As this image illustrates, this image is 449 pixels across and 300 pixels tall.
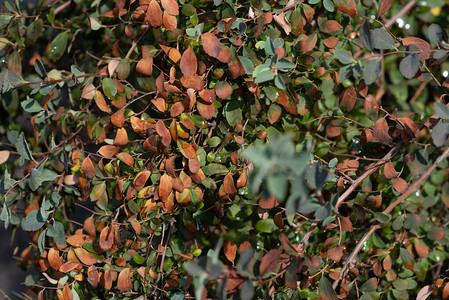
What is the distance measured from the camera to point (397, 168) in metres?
1.24

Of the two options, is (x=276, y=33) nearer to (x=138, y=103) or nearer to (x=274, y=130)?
(x=274, y=130)

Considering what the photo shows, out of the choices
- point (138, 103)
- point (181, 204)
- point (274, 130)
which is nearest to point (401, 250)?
point (274, 130)

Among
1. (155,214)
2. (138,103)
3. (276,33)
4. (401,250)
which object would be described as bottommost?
(401,250)

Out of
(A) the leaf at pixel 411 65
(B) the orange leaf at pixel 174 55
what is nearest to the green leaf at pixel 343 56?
(A) the leaf at pixel 411 65

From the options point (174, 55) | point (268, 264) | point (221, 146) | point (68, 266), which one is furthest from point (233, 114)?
point (68, 266)

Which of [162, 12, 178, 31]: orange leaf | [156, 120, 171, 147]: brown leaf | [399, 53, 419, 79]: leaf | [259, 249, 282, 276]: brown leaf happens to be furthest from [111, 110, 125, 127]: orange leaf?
[399, 53, 419, 79]: leaf

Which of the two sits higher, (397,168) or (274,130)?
(274,130)

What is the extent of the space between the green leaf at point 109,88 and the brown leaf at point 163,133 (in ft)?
0.55

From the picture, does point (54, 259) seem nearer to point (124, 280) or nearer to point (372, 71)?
point (124, 280)

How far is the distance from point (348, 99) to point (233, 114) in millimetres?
278

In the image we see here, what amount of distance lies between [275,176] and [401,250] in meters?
0.81

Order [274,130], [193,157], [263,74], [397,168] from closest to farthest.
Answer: [263,74] → [193,157] → [274,130] → [397,168]

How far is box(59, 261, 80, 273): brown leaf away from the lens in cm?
107

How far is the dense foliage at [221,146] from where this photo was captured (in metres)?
1.02
